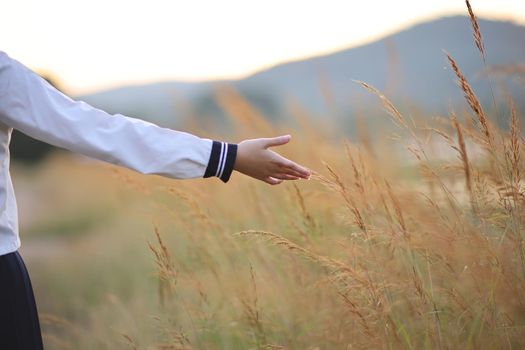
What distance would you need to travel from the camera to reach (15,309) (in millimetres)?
1697

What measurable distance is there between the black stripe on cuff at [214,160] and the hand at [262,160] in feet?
0.17

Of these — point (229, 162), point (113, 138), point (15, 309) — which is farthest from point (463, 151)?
point (15, 309)

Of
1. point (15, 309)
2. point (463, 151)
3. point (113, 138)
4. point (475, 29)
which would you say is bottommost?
point (15, 309)

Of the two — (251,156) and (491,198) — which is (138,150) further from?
(491,198)

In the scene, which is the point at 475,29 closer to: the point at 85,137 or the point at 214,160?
the point at 214,160

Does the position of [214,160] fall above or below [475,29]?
below

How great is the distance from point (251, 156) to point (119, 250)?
12.1 ft

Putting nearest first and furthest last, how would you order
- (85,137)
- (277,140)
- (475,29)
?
(85,137), (277,140), (475,29)

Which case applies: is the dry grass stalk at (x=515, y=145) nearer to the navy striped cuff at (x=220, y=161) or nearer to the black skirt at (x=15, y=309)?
the navy striped cuff at (x=220, y=161)

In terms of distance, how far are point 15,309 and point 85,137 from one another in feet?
1.51

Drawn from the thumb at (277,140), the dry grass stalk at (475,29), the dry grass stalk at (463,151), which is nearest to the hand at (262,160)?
the thumb at (277,140)

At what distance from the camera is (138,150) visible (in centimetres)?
160

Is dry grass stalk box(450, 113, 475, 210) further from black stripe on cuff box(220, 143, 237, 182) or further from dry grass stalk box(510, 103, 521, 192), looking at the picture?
black stripe on cuff box(220, 143, 237, 182)

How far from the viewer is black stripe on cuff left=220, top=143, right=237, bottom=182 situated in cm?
165
